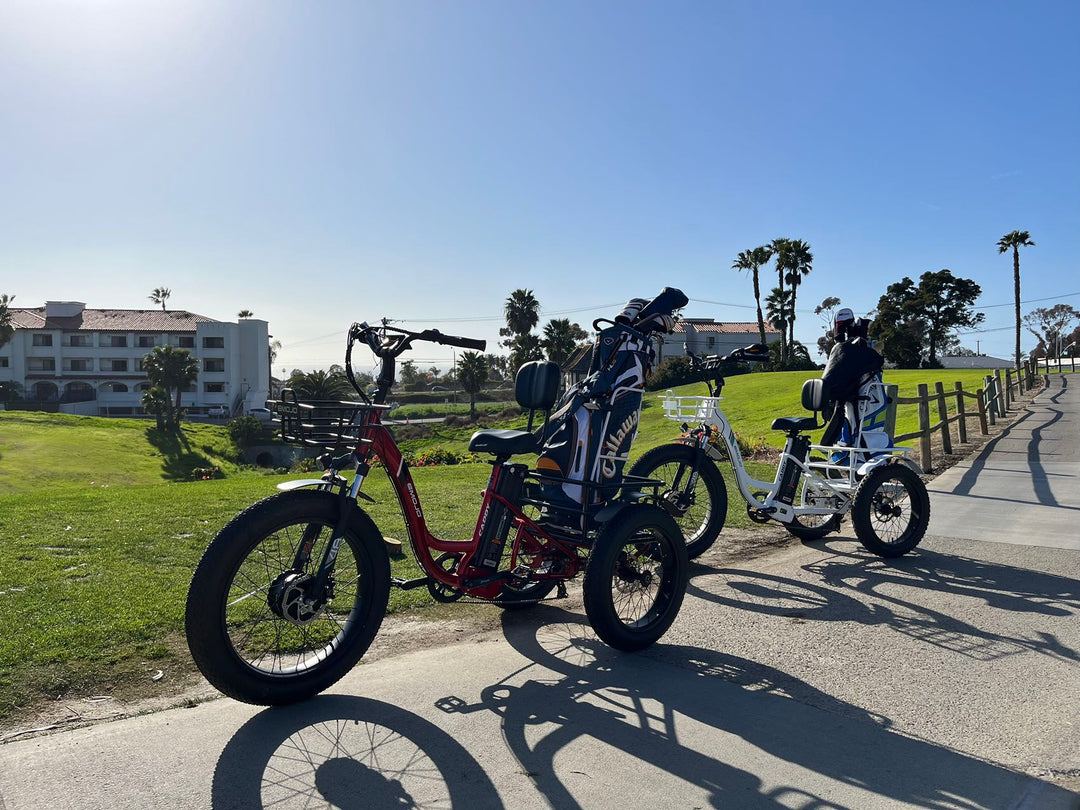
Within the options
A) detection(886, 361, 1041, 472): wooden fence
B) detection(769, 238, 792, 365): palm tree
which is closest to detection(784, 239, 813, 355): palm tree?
detection(769, 238, 792, 365): palm tree

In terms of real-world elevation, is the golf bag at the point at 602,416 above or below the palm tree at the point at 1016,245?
below

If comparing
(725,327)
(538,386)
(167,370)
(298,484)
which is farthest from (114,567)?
(725,327)

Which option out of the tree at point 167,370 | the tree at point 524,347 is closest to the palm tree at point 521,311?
the tree at point 524,347

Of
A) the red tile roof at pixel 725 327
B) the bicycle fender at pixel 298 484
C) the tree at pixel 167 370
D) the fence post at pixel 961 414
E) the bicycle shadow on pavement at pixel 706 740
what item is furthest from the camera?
the red tile roof at pixel 725 327

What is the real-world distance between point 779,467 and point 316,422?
14.4 ft

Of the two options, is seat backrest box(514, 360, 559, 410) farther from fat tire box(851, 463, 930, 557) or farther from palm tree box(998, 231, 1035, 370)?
palm tree box(998, 231, 1035, 370)

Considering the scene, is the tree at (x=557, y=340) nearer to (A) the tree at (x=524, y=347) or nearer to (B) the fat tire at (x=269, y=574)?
(A) the tree at (x=524, y=347)

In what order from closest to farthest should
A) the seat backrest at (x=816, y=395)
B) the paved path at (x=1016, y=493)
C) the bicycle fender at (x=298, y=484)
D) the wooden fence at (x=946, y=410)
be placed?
the bicycle fender at (x=298, y=484), the seat backrest at (x=816, y=395), the paved path at (x=1016, y=493), the wooden fence at (x=946, y=410)

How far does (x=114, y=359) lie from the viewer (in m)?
83.1

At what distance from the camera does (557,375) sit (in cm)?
489

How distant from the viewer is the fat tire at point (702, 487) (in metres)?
6.37

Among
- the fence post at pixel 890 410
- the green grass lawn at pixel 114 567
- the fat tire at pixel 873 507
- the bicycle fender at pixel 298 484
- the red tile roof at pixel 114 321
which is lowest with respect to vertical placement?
the green grass lawn at pixel 114 567

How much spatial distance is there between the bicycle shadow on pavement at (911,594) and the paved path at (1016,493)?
4.70 feet

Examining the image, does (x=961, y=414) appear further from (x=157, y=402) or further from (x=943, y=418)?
(x=157, y=402)
